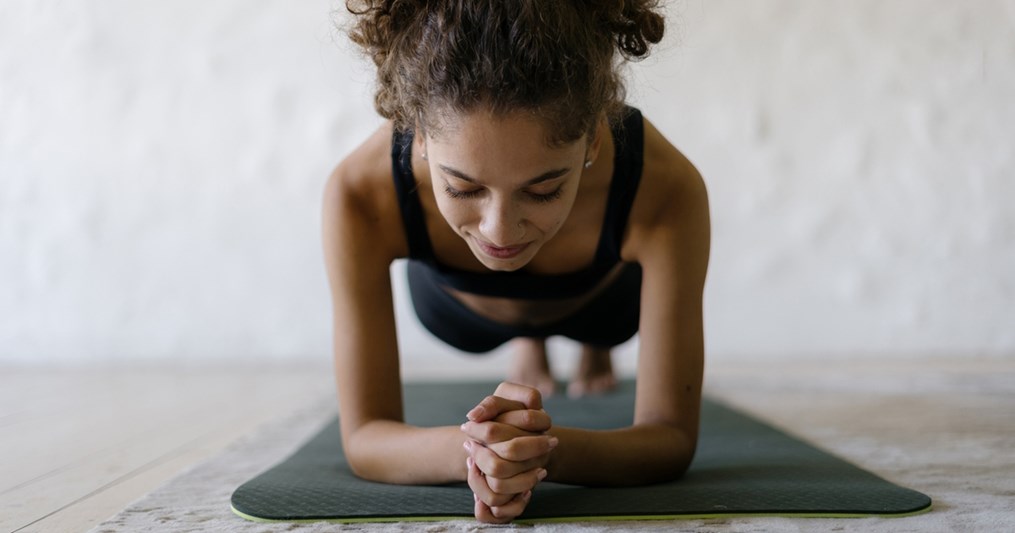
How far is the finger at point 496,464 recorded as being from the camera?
108 cm

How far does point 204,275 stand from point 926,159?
2.93m

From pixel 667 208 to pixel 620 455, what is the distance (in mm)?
406

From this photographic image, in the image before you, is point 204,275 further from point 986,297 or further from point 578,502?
point 986,297

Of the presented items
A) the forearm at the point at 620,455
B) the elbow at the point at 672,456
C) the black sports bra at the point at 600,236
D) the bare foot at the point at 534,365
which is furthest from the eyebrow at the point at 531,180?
the bare foot at the point at 534,365

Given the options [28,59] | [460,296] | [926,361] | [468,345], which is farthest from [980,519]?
[28,59]

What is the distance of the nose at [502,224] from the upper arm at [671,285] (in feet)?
1.10

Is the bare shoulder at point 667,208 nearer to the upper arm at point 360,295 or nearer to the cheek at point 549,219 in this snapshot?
the cheek at point 549,219

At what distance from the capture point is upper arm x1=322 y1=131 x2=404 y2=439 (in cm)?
141

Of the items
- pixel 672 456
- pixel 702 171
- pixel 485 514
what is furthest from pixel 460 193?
pixel 702 171

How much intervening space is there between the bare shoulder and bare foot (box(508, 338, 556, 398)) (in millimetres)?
1105

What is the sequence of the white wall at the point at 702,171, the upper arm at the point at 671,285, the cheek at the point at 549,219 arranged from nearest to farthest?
the cheek at the point at 549,219 → the upper arm at the point at 671,285 → the white wall at the point at 702,171

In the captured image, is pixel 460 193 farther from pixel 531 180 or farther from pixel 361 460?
pixel 361 460

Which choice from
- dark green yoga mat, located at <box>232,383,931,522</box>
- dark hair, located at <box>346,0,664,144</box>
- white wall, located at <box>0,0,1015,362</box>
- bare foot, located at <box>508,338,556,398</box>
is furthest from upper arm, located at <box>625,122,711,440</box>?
white wall, located at <box>0,0,1015,362</box>

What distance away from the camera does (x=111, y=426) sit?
85.7 inches
